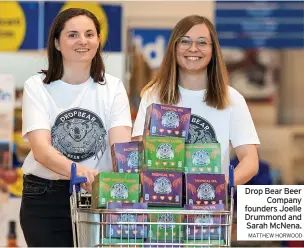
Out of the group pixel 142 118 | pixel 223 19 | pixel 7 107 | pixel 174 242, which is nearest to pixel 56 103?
pixel 142 118

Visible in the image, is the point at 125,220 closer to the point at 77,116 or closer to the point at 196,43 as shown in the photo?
the point at 77,116

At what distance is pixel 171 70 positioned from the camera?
3922mm

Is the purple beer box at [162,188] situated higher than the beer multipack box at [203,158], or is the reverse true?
the beer multipack box at [203,158]

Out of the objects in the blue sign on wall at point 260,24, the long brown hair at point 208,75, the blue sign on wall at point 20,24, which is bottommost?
the long brown hair at point 208,75

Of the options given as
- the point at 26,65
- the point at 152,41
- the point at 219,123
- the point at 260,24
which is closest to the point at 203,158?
the point at 219,123

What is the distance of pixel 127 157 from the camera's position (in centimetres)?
329

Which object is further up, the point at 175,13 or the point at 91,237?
the point at 175,13

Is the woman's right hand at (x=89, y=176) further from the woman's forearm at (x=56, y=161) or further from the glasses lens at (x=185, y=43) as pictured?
the glasses lens at (x=185, y=43)

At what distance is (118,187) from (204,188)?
0.31m

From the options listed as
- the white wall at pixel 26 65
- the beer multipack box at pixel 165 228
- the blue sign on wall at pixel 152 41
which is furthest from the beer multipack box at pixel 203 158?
the blue sign on wall at pixel 152 41

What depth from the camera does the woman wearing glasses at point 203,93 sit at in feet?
12.6

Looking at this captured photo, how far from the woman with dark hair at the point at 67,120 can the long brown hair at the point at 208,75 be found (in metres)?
0.20

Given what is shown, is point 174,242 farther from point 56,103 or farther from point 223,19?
point 223,19

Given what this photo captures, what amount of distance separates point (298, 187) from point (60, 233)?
3.63ft
